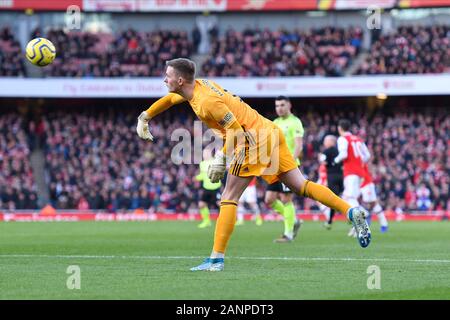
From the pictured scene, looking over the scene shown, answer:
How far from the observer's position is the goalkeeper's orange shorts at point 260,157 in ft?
33.5

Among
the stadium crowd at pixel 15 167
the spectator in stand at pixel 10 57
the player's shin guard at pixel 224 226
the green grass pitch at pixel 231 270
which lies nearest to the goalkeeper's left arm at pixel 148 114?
the player's shin guard at pixel 224 226

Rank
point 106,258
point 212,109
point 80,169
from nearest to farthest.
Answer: point 212,109, point 106,258, point 80,169

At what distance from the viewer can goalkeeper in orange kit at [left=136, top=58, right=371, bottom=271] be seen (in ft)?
32.4

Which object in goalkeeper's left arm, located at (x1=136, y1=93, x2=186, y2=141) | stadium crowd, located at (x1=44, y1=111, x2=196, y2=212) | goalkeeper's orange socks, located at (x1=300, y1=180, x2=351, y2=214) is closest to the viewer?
goalkeeper's orange socks, located at (x1=300, y1=180, x2=351, y2=214)

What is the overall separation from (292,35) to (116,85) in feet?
28.9

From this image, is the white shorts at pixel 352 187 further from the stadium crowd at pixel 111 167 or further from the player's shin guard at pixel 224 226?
the stadium crowd at pixel 111 167

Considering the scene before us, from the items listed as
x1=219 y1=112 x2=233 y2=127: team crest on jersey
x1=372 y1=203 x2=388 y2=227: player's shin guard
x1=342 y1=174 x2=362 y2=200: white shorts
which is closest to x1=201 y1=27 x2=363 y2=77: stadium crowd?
x1=372 y1=203 x2=388 y2=227: player's shin guard

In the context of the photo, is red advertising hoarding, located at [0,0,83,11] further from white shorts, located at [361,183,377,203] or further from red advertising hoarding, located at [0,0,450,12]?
white shorts, located at [361,183,377,203]

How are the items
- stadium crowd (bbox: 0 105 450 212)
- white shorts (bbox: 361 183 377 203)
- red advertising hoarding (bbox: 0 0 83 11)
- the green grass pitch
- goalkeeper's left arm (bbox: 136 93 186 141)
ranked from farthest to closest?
red advertising hoarding (bbox: 0 0 83 11)
stadium crowd (bbox: 0 105 450 212)
white shorts (bbox: 361 183 377 203)
goalkeeper's left arm (bbox: 136 93 186 141)
the green grass pitch

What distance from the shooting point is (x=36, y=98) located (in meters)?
43.6

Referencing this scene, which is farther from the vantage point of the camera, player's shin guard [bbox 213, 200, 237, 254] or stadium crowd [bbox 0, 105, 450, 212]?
stadium crowd [bbox 0, 105, 450, 212]

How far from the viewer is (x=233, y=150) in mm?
10164
